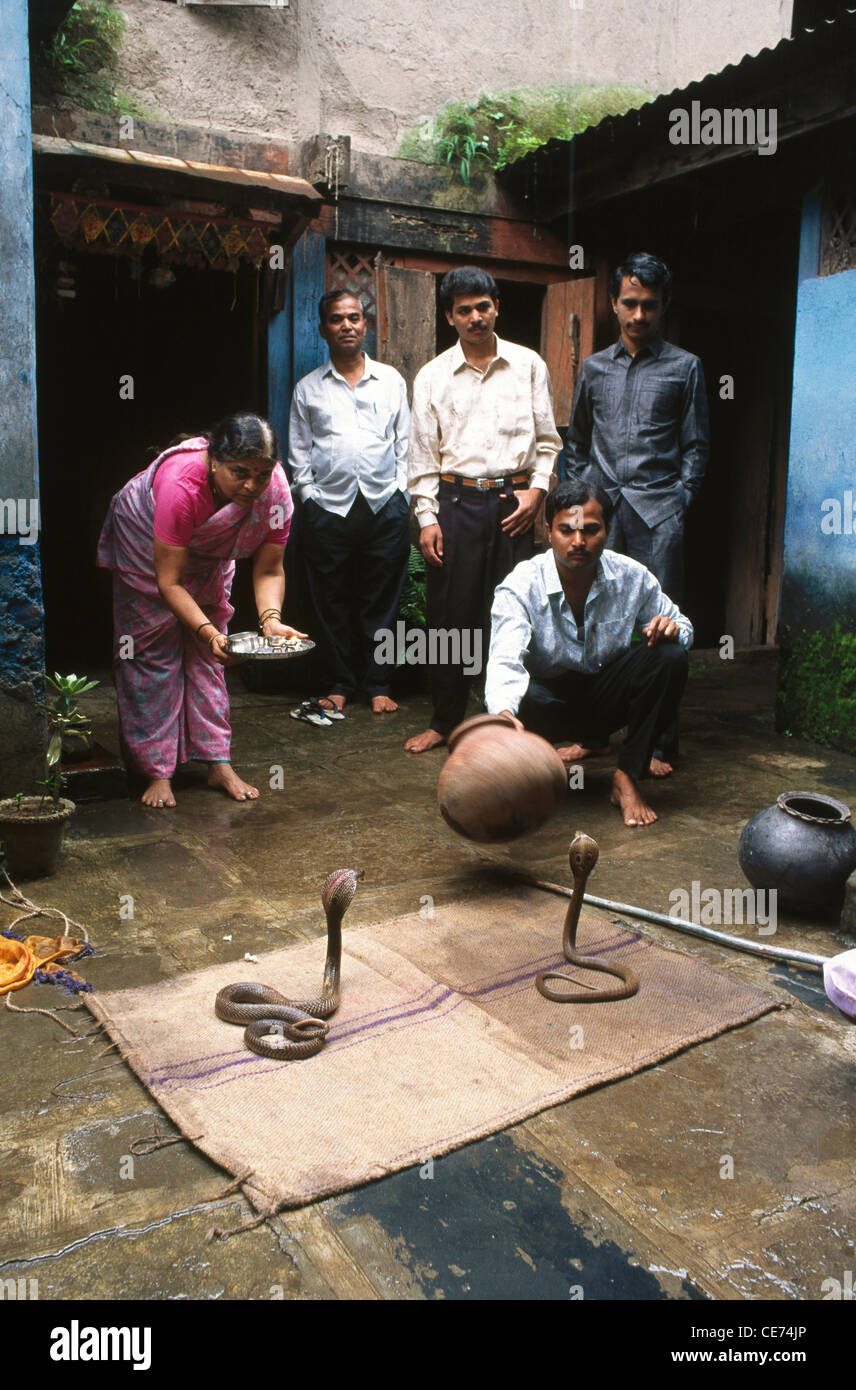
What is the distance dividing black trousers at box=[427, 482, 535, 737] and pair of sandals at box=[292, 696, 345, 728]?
91 cm

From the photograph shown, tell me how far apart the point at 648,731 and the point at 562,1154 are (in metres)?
2.57

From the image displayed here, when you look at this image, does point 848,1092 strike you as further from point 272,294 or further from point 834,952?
point 272,294

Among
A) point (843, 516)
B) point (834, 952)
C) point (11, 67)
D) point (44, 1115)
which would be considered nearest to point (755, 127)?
point (843, 516)

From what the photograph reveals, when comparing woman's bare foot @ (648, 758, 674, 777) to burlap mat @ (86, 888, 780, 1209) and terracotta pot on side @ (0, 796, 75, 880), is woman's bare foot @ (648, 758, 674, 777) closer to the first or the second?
burlap mat @ (86, 888, 780, 1209)

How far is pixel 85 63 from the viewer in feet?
21.5

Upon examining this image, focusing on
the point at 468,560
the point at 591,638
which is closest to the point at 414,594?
the point at 468,560

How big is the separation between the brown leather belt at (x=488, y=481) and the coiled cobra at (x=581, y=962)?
2798mm

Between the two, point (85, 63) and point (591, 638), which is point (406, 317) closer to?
point (85, 63)

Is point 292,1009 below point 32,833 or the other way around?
below

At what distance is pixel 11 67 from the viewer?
12.9ft

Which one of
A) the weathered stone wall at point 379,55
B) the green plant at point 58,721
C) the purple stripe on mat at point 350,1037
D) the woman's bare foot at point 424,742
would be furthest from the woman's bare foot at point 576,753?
the weathered stone wall at point 379,55

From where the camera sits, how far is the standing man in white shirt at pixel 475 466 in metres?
5.68

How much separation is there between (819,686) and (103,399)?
6.15 meters

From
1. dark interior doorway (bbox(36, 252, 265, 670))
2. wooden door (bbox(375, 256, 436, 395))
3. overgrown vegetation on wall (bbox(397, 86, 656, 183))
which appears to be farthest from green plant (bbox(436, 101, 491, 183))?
dark interior doorway (bbox(36, 252, 265, 670))
